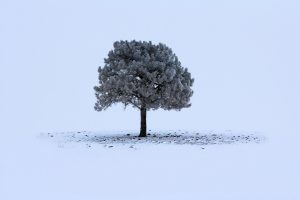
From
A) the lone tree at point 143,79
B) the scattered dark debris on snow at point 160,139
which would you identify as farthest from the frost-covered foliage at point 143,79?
the scattered dark debris on snow at point 160,139

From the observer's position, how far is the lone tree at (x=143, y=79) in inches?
1537

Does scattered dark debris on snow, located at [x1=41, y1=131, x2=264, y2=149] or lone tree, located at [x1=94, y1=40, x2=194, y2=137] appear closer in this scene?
scattered dark debris on snow, located at [x1=41, y1=131, x2=264, y2=149]

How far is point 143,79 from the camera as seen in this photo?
3962 centimetres

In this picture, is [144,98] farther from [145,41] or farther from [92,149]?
[92,149]

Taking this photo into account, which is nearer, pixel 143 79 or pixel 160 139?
pixel 160 139

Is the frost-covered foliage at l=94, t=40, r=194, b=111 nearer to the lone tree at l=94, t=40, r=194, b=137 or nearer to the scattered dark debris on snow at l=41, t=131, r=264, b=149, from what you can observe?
the lone tree at l=94, t=40, r=194, b=137

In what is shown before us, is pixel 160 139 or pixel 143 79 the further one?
pixel 143 79

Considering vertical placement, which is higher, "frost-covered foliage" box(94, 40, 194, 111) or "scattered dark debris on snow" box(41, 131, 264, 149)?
"frost-covered foliage" box(94, 40, 194, 111)

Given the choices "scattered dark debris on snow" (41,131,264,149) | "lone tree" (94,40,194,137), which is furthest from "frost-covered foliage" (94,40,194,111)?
"scattered dark debris on snow" (41,131,264,149)

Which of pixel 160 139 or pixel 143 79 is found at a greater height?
pixel 143 79

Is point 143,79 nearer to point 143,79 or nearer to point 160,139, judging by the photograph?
point 143,79

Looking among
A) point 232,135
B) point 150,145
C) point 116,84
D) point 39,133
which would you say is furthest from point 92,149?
point 232,135

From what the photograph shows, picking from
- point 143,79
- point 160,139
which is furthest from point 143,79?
point 160,139

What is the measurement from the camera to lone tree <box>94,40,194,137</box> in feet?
128
